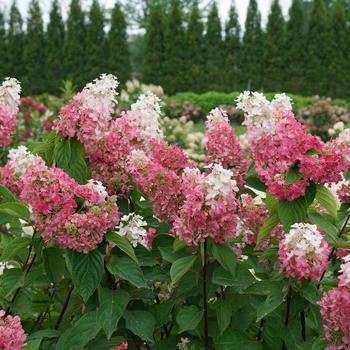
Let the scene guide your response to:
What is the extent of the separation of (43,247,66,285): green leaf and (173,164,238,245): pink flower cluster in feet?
1.23

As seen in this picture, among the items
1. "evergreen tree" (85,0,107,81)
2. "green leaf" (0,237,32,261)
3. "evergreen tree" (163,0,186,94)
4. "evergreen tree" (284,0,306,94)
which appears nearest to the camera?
"green leaf" (0,237,32,261)

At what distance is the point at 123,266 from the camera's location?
1.90 meters

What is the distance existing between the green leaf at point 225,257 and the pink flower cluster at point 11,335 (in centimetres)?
55

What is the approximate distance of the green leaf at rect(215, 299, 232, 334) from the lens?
1.89m

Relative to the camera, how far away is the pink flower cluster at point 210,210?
1.75 meters

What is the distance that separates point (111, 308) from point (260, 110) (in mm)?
713

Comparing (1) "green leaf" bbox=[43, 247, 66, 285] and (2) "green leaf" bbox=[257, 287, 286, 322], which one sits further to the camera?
(1) "green leaf" bbox=[43, 247, 66, 285]

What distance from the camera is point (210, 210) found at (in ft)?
5.81

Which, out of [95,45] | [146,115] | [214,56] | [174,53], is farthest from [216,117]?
[214,56]

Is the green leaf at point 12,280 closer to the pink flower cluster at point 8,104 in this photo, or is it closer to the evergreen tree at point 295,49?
the pink flower cluster at point 8,104

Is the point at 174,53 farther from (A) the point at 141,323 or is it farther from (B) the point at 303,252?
(B) the point at 303,252

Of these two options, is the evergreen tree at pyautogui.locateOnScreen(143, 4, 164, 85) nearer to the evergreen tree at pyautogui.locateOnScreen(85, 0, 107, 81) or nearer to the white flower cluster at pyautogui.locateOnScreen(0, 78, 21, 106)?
the evergreen tree at pyautogui.locateOnScreen(85, 0, 107, 81)

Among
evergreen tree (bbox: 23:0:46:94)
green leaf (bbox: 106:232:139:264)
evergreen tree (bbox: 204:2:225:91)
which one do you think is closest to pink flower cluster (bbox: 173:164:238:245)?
green leaf (bbox: 106:232:139:264)

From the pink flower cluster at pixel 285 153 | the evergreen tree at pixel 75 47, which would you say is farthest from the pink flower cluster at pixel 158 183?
the evergreen tree at pixel 75 47
